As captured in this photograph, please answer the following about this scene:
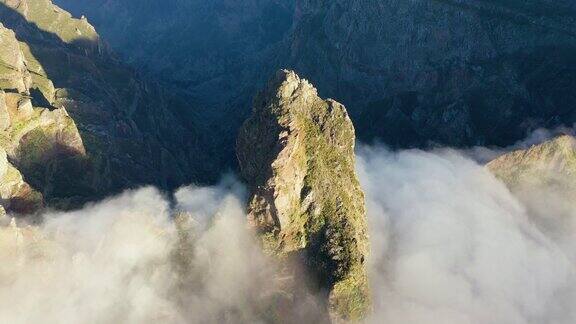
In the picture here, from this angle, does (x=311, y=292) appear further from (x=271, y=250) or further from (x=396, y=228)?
(x=396, y=228)

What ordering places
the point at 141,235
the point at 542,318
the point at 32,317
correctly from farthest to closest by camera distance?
the point at 542,318 → the point at 141,235 → the point at 32,317

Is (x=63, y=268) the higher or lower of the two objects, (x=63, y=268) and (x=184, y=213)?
the lower

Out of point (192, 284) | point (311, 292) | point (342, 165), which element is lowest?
point (192, 284)

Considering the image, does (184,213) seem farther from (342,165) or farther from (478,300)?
(478,300)

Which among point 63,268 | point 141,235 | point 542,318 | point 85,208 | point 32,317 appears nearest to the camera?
point 32,317

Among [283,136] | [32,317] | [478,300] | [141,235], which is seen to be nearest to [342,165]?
[283,136]

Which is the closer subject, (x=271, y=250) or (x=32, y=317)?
(x=32, y=317)
